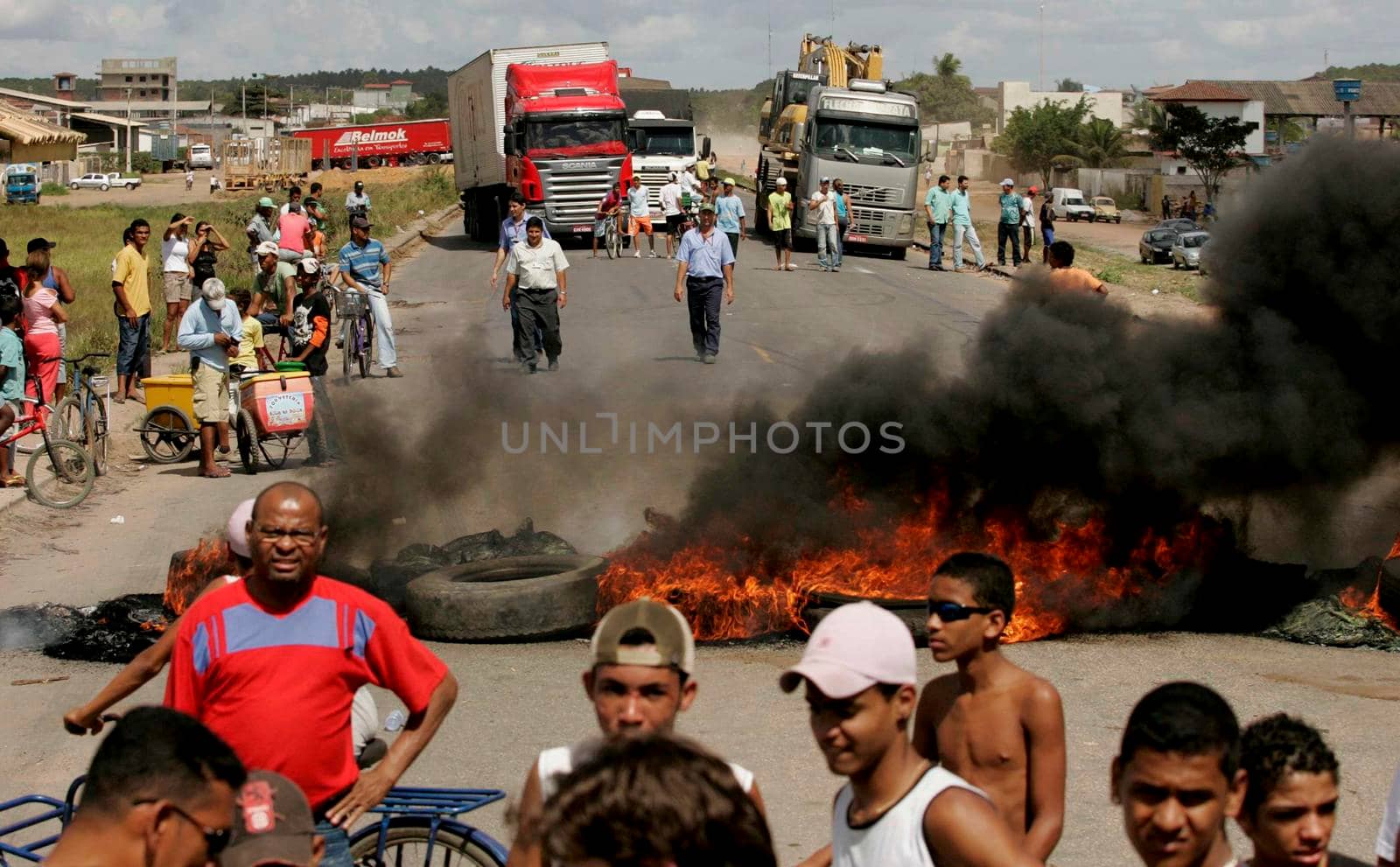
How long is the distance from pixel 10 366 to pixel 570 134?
20.7 metres

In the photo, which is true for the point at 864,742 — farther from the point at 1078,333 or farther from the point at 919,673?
the point at 1078,333

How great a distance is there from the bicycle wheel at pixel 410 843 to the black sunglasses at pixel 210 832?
154 centimetres

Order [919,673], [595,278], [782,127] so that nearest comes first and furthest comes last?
[919,673], [595,278], [782,127]

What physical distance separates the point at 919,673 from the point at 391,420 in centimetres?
747

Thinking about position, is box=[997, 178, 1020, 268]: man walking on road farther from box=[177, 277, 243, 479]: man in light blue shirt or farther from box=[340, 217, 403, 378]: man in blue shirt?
box=[177, 277, 243, 479]: man in light blue shirt

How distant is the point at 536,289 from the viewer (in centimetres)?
1747

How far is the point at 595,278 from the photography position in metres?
28.5

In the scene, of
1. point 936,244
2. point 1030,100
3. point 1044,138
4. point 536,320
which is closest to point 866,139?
point 936,244

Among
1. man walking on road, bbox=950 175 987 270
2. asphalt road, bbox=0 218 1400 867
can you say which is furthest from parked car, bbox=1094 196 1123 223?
asphalt road, bbox=0 218 1400 867

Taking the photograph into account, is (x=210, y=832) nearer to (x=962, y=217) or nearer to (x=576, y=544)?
(x=576, y=544)

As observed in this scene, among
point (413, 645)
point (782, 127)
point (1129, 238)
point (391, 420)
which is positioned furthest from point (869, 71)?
point (413, 645)

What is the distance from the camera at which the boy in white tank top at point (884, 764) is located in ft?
9.43

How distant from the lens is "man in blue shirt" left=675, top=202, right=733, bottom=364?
18.0 m

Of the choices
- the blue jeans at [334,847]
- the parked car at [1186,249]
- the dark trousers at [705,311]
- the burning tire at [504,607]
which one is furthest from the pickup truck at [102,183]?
the blue jeans at [334,847]
